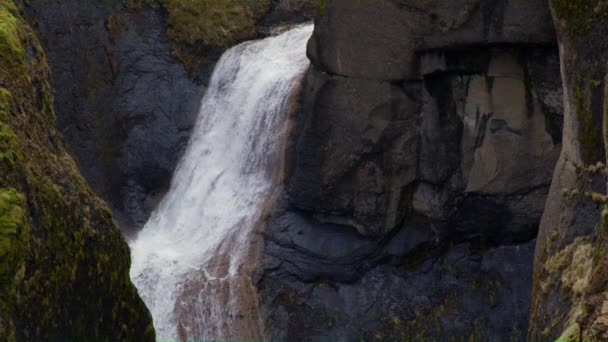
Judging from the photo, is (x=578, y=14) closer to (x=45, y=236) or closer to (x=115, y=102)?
(x=45, y=236)

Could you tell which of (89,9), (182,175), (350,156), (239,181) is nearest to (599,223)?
(350,156)

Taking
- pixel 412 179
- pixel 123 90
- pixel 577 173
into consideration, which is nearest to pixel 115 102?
pixel 123 90

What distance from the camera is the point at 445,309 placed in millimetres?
16609

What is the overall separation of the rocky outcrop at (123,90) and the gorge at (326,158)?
0.12ft

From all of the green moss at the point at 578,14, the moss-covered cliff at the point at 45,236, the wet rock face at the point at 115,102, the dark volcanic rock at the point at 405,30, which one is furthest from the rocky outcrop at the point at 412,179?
the moss-covered cliff at the point at 45,236

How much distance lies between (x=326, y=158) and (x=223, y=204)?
8.83 feet

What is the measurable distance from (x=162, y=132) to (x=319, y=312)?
587cm

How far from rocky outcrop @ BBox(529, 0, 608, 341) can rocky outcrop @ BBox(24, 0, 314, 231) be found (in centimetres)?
1067

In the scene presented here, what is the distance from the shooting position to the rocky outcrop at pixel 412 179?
15.6 metres

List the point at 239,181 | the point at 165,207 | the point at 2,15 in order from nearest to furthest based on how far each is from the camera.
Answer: the point at 2,15 < the point at 239,181 < the point at 165,207

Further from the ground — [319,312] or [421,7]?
[421,7]

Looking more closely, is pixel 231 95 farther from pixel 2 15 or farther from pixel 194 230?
pixel 2 15

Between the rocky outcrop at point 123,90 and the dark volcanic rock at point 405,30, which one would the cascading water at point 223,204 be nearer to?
the rocky outcrop at point 123,90

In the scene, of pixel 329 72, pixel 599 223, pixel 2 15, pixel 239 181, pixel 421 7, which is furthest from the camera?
pixel 239 181
